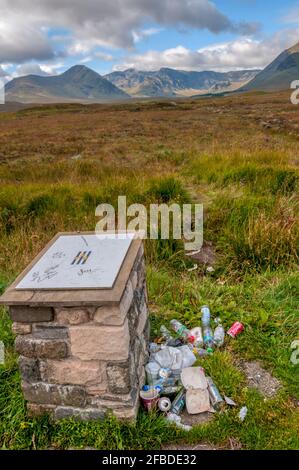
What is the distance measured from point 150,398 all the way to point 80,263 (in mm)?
1171

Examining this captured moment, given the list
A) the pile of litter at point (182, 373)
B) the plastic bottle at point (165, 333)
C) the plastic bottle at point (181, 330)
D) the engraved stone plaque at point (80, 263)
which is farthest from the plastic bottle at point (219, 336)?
the engraved stone plaque at point (80, 263)

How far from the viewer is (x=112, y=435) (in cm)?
269

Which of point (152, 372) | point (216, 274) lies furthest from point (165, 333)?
point (216, 274)

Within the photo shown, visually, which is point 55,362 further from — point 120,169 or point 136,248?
point 120,169

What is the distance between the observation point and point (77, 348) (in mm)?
2629

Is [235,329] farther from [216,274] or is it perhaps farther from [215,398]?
[216,274]

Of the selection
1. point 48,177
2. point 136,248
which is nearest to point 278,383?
point 136,248

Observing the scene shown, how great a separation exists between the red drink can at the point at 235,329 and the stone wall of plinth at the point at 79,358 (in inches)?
46.5

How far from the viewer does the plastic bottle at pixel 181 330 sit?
364 cm

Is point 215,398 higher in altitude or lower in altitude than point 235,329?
lower

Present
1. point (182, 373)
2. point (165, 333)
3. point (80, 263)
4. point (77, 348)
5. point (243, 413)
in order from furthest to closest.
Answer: point (165, 333) < point (182, 373) < point (80, 263) < point (243, 413) < point (77, 348)

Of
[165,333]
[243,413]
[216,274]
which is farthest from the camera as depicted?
[216,274]

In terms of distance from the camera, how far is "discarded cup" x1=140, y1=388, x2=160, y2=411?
2.90 metres
